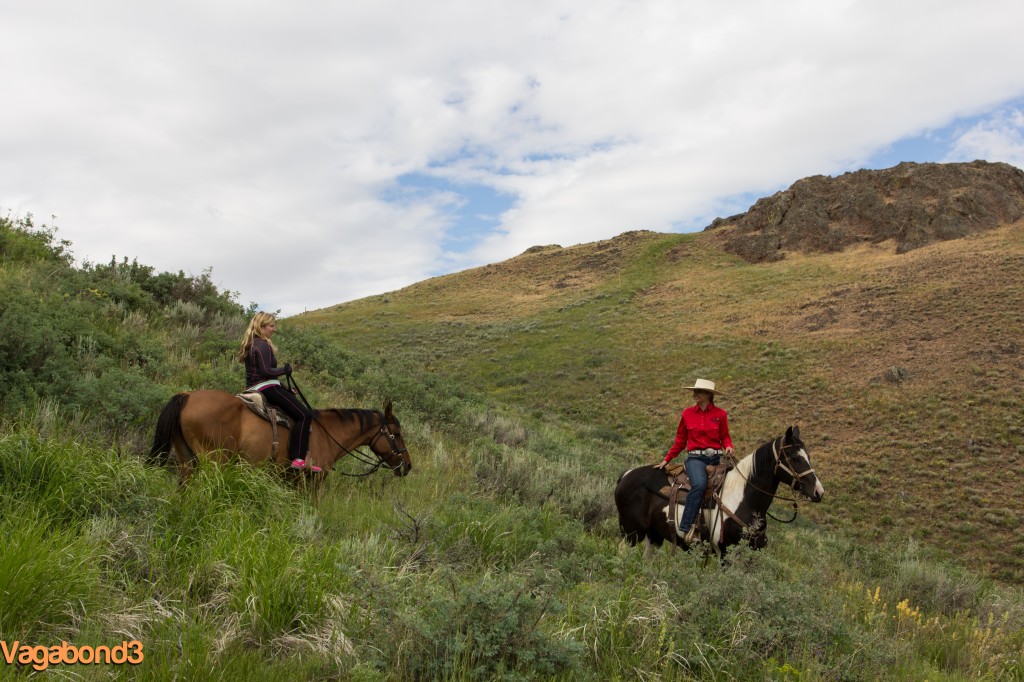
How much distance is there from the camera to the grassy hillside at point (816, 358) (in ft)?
59.5

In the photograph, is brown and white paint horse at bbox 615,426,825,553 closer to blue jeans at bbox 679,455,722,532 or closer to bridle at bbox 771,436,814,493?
bridle at bbox 771,436,814,493

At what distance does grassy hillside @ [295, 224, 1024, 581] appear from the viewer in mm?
18141

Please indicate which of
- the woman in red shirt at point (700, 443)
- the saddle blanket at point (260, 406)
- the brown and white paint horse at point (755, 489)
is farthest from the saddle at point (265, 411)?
the brown and white paint horse at point (755, 489)

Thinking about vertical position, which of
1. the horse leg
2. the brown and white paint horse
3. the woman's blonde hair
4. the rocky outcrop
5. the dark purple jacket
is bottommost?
the brown and white paint horse

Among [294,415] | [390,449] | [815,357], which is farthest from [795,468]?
[815,357]

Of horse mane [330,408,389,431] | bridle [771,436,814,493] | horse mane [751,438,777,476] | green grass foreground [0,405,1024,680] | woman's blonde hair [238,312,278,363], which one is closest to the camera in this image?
green grass foreground [0,405,1024,680]

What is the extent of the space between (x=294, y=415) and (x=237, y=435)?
0.68 m

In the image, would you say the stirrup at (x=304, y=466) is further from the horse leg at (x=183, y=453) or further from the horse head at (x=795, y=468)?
the horse head at (x=795, y=468)

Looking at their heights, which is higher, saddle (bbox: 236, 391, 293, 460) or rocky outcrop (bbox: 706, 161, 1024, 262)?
rocky outcrop (bbox: 706, 161, 1024, 262)

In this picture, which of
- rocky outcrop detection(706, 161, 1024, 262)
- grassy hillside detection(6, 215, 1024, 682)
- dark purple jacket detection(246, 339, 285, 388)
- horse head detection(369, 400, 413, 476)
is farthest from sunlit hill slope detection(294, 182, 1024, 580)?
dark purple jacket detection(246, 339, 285, 388)

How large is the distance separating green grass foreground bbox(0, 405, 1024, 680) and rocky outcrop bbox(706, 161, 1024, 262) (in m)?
50.3

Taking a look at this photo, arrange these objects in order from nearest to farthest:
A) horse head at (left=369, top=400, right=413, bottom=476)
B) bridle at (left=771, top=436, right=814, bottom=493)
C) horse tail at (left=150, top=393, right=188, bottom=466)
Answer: horse tail at (left=150, top=393, right=188, bottom=466)
bridle at (left=771, top=436, right=814, bottom=493)
horse head at (left=369, top=400, right=413, bottom=476)

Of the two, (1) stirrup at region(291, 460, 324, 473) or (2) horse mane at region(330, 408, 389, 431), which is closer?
(1) stirrup at region(291, 460, 324, 473)

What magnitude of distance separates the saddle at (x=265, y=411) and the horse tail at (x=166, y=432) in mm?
659
